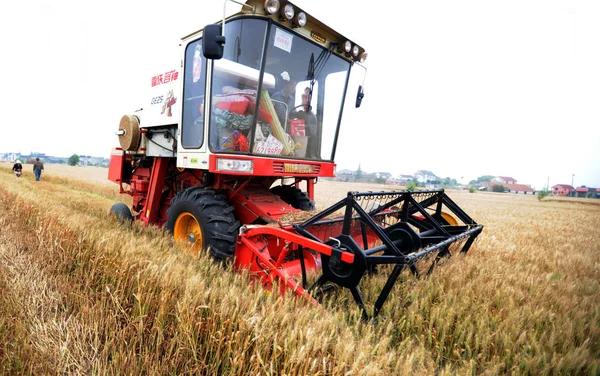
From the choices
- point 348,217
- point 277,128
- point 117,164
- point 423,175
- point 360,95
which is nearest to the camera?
point 348,217

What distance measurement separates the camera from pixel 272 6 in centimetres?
298

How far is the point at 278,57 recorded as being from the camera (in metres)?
3.44

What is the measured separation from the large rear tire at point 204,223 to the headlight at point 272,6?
194cm

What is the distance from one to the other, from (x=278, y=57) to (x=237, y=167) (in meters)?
1.36

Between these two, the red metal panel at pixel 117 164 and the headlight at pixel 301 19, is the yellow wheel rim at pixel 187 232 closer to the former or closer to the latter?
the headlight at pixel 301 19

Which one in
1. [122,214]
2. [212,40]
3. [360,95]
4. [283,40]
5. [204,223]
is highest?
[283,40]

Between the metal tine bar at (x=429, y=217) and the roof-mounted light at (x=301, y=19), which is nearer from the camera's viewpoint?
the metal tine bar at (x=429, y=217)

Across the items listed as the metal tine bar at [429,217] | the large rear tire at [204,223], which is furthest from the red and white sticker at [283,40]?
the metal tine bar at [429,217]

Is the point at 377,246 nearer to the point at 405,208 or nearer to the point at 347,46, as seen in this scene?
the point at 405,208

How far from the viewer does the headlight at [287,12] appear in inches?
121

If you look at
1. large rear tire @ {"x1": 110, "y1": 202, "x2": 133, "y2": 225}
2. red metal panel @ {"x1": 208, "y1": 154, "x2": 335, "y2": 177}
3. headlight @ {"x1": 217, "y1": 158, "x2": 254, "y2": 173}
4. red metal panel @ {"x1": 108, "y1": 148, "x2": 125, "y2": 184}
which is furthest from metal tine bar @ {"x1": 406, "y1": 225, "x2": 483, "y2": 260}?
red metal panel @ {"x1": 108, "y1": 148, "x2": 125, "y2": 184}

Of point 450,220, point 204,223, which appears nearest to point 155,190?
point 204,223

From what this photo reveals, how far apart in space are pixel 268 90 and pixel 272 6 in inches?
33.3

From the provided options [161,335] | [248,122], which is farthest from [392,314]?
[248,122]
